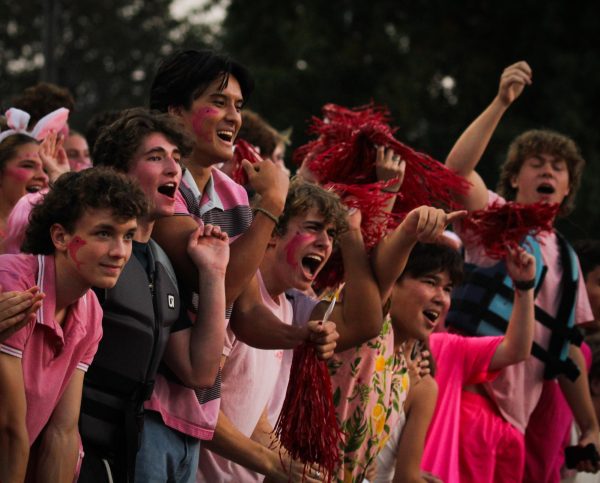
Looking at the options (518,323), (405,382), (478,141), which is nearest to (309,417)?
(405,382)

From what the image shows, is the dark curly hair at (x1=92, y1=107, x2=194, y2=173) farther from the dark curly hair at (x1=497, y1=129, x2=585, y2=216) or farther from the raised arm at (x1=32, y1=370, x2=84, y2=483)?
the dark curly hair at (x1=497, y1=129, x2=585, y2=216)

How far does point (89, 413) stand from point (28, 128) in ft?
8.05

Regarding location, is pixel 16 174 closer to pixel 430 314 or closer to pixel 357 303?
pixel 357 303

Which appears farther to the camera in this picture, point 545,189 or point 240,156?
point 545,189

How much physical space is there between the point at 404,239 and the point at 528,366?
187 centimetres

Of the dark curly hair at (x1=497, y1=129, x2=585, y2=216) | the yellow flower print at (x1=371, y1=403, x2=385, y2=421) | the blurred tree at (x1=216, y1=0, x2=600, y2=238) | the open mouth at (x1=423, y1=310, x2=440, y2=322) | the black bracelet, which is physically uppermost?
the blurred tree at (x1=216, y1=0, x2=600, y2=238)

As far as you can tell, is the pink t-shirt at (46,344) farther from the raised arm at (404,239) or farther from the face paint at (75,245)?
the raised arm at (404,239)

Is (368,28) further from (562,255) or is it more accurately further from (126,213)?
(126,213)

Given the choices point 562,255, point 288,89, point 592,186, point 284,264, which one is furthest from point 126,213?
point 288,89

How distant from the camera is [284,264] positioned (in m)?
4.59

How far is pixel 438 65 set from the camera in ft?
61.0

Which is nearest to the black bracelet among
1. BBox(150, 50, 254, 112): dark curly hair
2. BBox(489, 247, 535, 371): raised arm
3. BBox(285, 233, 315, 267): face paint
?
BBox(489, 247, 535, 371): raised arm

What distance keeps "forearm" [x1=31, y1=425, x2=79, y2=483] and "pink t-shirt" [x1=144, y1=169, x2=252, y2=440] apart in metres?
0.36

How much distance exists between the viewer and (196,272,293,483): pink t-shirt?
14.6 ft
